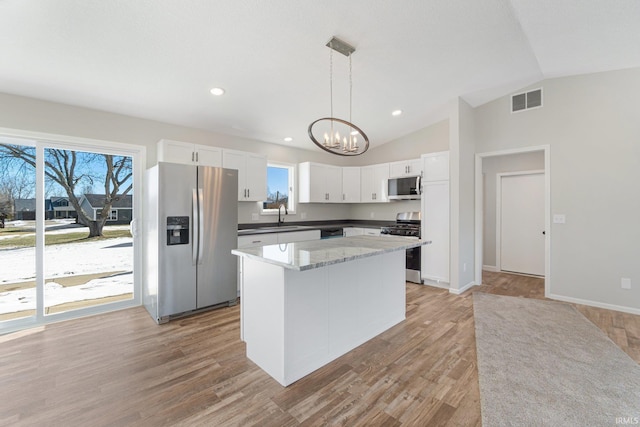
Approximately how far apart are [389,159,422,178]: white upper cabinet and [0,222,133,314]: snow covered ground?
4.35 m

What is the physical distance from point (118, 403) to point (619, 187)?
562 centimetres

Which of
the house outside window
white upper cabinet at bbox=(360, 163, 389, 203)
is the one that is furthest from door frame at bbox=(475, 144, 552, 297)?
the house outside window

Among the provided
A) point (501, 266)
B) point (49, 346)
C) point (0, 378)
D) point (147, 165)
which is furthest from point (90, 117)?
point (501, 266)

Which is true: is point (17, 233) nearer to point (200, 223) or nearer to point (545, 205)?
point (200, 223)

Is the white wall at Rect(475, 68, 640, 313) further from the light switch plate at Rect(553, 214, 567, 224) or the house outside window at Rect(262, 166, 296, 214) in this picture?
the house outside window at Rect(262, 166, 296, 214)

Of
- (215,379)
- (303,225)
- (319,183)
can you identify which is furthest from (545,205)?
(215,379)

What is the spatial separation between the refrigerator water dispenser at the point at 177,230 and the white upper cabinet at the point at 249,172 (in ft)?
3.65

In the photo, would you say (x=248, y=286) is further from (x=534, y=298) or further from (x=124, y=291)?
(x=534, y=298)

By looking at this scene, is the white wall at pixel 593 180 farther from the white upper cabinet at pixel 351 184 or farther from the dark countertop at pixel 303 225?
the white upper cabinet at pixel 351 184

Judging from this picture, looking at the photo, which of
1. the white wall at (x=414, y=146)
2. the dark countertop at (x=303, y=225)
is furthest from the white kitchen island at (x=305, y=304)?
the white wall at (x=414, y=146)

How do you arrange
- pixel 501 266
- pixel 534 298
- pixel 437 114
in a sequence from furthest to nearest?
1. pixel 501 266
2. pixel 437 114
3. pixel 534 298

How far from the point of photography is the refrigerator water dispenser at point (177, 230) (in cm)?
334

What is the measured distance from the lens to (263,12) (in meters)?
2.34

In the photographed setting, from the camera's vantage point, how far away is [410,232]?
504 cm
